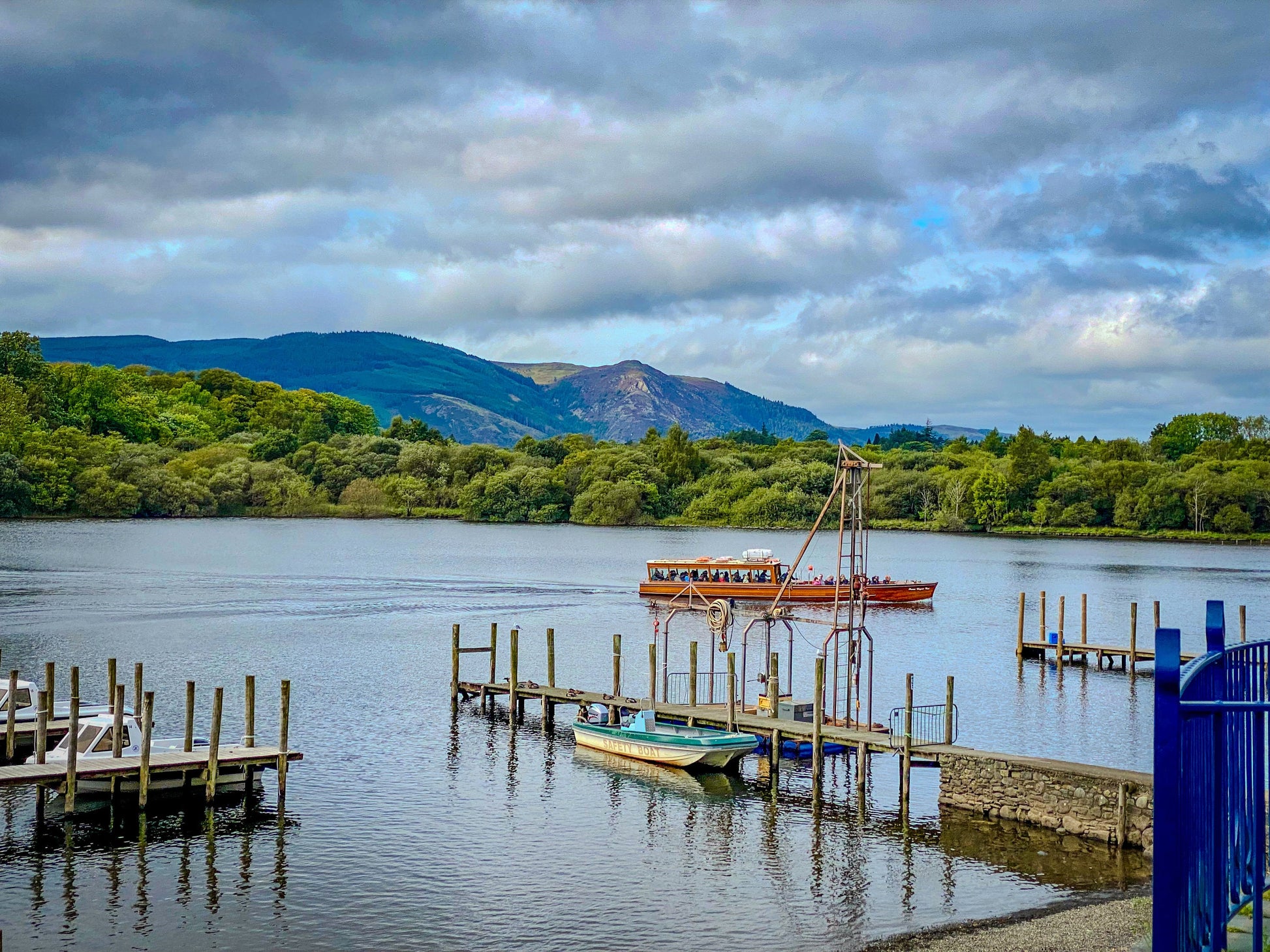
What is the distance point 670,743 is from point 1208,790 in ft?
96.8

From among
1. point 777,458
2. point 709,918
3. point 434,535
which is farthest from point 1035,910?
point 777,458

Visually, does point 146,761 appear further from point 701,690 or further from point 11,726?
point 701,690

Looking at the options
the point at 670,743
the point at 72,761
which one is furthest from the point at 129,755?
the point at 670,743

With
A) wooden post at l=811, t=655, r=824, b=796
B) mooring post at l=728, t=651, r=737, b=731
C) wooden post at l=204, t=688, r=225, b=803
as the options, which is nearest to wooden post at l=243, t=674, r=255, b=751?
wooden post at l=204, t=688, r=225, b=803

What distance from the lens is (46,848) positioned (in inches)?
1091

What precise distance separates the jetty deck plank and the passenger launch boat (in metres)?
56.8

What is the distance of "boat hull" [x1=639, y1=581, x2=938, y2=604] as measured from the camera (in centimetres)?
8812

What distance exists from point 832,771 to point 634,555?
94733mm

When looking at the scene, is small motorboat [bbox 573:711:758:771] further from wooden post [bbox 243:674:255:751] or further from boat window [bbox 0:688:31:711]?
boat window [bbox 0:688:31:711]

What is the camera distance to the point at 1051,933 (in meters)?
22.4

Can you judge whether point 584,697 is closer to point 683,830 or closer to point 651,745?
point 651,745

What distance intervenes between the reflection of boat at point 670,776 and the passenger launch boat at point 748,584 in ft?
160

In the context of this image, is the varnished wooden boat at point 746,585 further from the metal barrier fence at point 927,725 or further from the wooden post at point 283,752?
the wooden post at point 283,752

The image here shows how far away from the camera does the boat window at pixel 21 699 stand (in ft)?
123
